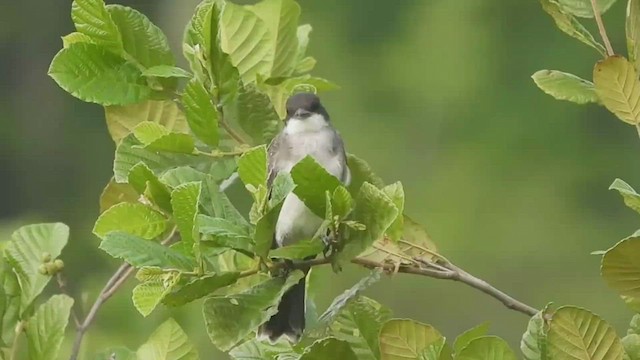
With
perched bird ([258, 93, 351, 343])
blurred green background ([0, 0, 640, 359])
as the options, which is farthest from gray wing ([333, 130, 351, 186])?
blurred green background ([0, 0, 640, 359])

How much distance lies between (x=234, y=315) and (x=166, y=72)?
0.56 ft

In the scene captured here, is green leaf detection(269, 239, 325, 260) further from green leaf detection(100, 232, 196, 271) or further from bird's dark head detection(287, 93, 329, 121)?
bird's dark head detection(287, 93, 329, 121)

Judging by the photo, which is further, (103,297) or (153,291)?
(103,297)

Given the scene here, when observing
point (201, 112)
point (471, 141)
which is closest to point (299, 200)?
point (201, 112)

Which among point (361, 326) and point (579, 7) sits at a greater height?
point (579, 7)

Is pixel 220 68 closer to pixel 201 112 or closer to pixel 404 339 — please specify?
pixel 201 112

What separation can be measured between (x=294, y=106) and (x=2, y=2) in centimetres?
223

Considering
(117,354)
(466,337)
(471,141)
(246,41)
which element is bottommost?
(471,141)

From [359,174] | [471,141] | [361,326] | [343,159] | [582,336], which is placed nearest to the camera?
[582,336]

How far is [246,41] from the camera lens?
76 centimetres

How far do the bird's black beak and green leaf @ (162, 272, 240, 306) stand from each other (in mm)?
351

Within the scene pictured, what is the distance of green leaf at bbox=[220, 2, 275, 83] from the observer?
29.8 inches

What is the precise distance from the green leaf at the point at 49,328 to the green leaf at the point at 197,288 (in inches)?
8.0

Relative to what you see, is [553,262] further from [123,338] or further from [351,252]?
[351,252]
